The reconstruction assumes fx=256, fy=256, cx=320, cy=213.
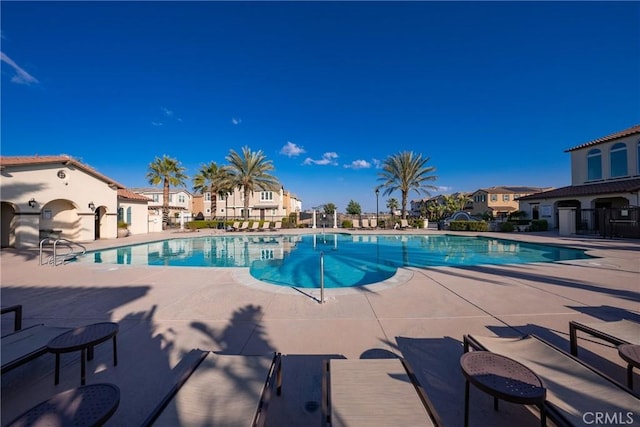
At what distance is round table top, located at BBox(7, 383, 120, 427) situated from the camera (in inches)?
61.7

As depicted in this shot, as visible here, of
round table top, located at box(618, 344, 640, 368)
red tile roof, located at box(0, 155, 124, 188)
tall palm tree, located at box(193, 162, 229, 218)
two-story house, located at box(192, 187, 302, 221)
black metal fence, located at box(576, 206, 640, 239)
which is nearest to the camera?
round table top, located at box(618, 344, 640, 368)

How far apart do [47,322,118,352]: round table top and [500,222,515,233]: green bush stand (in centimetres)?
2609

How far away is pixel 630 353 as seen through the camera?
2.28m

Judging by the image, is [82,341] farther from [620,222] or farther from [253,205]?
[253,205]

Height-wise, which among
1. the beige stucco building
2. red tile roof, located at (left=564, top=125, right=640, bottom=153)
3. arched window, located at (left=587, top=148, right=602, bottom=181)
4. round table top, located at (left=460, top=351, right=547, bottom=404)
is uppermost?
red tile roof, located at (left=564, top=125, right=640, bottom=153)

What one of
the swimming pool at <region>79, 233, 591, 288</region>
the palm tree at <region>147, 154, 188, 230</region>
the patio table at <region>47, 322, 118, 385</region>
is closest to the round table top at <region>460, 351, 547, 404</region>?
the patio table at <region>47, 322, 118, 385</region>

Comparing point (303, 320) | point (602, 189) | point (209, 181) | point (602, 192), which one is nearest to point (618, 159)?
point (602, 189)

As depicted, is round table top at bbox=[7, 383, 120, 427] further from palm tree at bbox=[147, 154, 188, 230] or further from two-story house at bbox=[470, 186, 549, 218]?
two-story house at bbox=[470, 186, 549, 218]

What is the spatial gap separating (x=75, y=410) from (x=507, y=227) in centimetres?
2657

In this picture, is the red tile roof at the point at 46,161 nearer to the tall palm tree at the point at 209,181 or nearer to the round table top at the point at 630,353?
the tall palm tree at the point at 209,181

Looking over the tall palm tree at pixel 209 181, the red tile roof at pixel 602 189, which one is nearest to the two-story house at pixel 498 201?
the red tile roof at pixel 602 189

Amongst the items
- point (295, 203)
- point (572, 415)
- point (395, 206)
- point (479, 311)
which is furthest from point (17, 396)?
point (395, 206)

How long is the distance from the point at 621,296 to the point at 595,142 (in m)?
25.2

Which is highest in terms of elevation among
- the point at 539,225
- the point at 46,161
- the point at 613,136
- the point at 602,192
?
the point at 613,136
